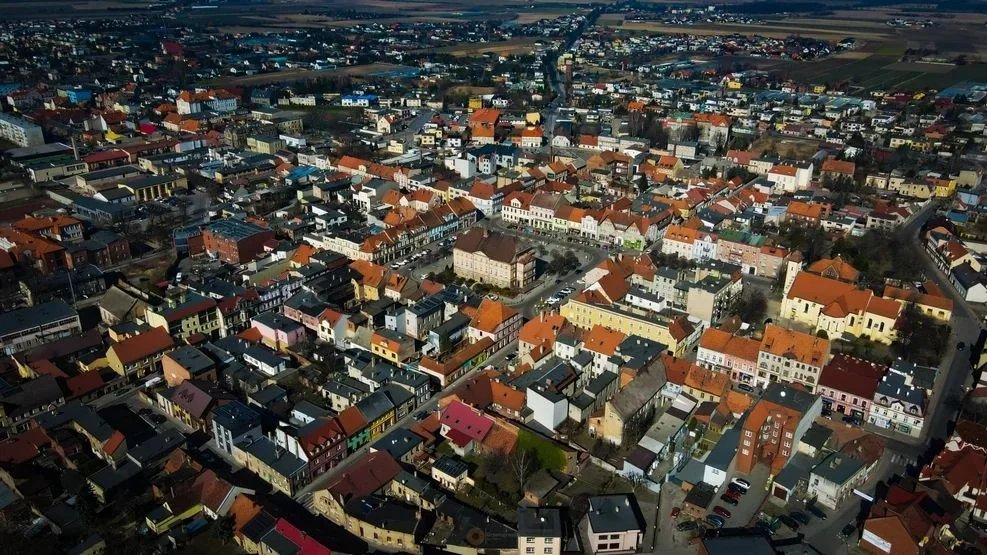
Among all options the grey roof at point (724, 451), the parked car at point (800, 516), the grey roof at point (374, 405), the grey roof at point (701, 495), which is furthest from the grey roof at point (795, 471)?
the grey roof at point (374, 405)

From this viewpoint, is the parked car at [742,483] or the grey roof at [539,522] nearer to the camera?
the grey roof at [539,522]

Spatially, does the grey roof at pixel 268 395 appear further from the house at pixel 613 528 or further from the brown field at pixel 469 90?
the brown field at pixel 469 90

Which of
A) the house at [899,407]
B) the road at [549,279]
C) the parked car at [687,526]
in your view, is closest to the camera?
the parked car at [687,526]

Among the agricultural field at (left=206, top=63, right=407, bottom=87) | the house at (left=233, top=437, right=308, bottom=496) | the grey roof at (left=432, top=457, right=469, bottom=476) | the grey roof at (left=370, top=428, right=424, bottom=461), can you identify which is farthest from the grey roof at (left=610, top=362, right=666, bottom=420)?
the agricultural field at (left=206, top=63, right=407, bottom=87)

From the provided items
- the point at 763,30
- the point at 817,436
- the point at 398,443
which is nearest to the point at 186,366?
the point at 398,443

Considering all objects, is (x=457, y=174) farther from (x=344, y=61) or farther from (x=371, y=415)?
(x=344, y=61)

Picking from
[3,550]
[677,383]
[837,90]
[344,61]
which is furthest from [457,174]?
[344,61]

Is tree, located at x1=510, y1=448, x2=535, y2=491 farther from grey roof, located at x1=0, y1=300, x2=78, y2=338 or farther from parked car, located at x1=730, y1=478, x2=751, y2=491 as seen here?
grey roof, located at x1=0, y1=300, x2=78, y2=338
